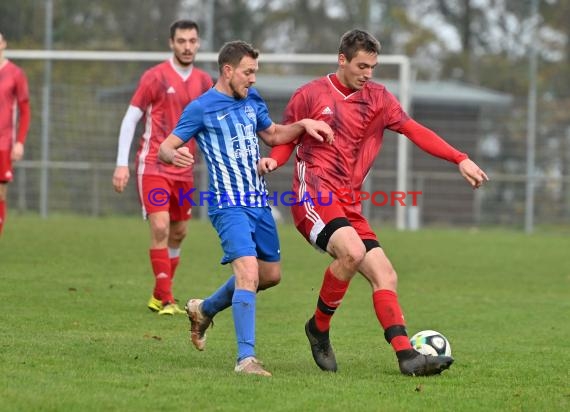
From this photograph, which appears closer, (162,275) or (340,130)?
(340,130)

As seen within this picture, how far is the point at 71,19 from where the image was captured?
27859mm

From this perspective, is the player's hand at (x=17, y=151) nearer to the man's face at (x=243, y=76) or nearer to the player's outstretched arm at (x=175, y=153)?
the player's outstretched arm at (x=175, y=153)

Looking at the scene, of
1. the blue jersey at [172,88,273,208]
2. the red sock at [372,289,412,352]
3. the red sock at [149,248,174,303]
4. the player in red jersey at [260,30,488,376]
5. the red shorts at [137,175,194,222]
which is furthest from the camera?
the red shorts at [137,175,194,222]

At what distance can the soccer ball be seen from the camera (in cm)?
721

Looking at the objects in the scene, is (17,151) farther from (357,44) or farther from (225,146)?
(357,44)

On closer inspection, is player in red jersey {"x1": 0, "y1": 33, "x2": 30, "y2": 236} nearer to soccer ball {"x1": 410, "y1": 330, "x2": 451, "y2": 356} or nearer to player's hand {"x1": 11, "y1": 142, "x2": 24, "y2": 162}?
player's hand {"x1": 11, "y1": 142, "x2": 24, "y2": 162}

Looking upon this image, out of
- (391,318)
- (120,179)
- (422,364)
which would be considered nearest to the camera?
(422,364)

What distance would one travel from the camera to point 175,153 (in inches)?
287

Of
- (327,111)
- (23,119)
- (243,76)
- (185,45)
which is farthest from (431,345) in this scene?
(23,119)

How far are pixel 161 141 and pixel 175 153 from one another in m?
3.22

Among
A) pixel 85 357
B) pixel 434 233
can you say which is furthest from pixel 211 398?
pixel 434 233

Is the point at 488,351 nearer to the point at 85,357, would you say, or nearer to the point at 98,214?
the point at 85,357

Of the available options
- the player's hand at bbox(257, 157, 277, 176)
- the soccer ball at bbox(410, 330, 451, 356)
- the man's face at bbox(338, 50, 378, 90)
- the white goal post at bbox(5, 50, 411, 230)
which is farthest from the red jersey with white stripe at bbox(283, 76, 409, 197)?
the white goal post at bbox(5, 50, 411, 230)

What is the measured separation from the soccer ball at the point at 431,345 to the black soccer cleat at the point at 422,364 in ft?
0.45
